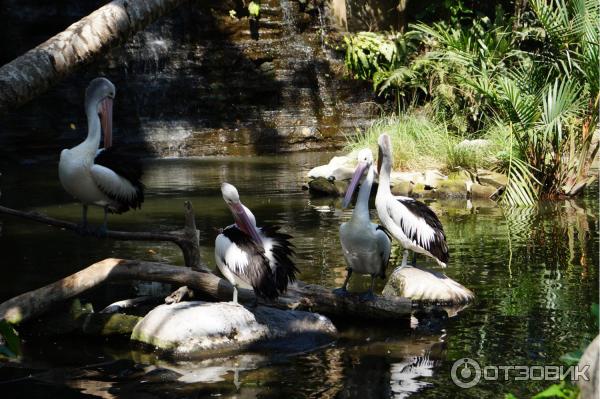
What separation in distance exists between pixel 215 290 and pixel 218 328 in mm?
780

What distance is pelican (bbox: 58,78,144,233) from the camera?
25.7ft

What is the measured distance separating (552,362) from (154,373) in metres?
2.64

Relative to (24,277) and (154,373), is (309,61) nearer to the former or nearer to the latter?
(24,277)

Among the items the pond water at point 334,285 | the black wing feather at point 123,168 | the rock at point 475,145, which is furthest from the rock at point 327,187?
the black wing feather at point 123,168

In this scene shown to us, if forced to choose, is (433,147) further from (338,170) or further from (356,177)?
(356,177)

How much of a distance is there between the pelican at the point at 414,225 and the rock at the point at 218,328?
1549 mm

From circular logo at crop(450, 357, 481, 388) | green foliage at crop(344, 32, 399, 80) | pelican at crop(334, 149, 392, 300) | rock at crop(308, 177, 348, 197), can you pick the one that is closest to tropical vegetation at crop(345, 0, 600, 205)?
rock at crop(308, 177, 348, 197)

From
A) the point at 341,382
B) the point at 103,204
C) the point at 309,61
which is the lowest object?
the point at 341,382

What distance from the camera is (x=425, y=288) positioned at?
7449 millimetres

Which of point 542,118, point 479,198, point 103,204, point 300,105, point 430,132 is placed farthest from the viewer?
point 300,105

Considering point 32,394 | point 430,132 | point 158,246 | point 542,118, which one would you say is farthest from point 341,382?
point 430,132

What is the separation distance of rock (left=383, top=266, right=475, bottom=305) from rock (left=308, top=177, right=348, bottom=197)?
6.63m

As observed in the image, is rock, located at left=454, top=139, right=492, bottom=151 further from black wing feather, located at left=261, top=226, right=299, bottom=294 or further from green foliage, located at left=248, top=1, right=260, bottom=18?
green foliage, located at left=248, top=1, right=260, bottom=18

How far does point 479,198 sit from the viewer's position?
1362cm
